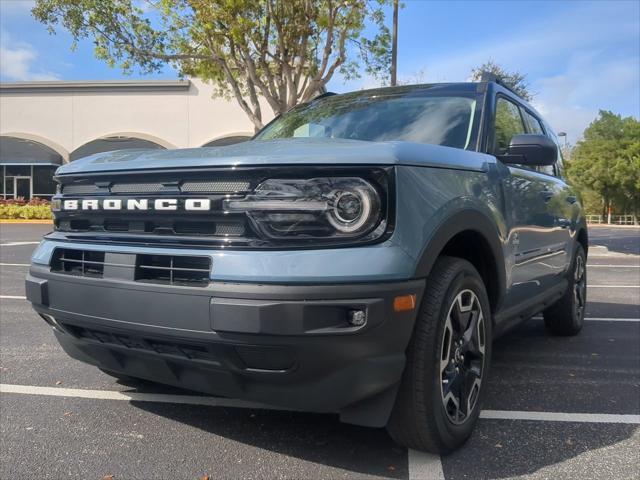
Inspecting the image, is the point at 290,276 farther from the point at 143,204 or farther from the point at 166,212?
the point at 143,204

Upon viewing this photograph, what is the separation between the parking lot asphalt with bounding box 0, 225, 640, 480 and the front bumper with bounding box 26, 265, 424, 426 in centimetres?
39

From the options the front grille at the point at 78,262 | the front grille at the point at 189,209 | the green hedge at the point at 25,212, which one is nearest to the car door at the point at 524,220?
the front grille at the point at 189,209

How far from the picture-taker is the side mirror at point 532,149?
315 cm

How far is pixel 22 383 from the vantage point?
3.59 metres

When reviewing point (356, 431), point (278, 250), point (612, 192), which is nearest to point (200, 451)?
point (356, 431)

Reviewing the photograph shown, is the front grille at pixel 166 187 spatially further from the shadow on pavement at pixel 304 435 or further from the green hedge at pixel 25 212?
the green hedge at pixel 25 212

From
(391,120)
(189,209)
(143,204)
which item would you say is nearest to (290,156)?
(189,209)

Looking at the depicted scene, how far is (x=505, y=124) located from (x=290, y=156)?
81.1 inches

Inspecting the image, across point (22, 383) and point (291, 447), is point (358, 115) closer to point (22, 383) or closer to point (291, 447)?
Result: point (291, 447)

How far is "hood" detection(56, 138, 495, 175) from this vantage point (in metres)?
2.18

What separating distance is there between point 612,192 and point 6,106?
178ft

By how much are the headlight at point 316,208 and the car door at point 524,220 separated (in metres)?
1.36

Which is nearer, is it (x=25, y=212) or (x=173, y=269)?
(x=173, y=269)

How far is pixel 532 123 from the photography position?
180 inches
